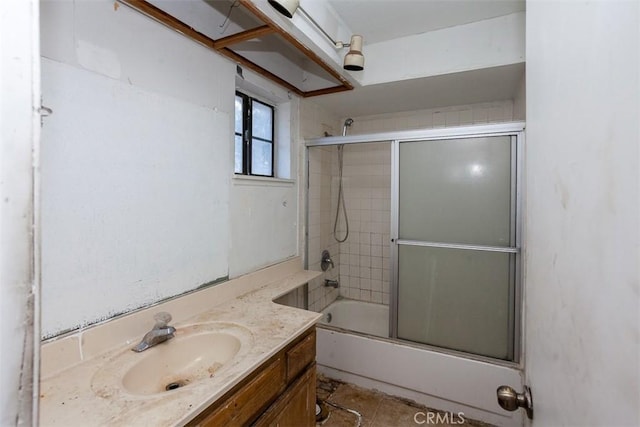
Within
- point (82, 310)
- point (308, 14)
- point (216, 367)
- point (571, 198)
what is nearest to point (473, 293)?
point (216, 367)

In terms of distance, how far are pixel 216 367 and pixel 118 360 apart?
1.22ft

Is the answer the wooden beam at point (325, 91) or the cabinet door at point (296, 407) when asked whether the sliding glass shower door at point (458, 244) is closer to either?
the wooden beam at point (325, 91)

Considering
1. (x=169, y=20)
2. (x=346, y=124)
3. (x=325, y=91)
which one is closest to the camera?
(x=169, y=20)

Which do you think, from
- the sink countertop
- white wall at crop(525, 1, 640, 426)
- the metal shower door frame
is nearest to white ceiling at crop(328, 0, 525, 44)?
the metal shower door frame

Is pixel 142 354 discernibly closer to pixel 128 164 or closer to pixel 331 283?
pixel 128 164

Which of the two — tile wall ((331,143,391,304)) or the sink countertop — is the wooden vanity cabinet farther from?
tile wall ((331,143,391,304))

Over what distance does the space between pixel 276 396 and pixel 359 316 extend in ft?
6.30

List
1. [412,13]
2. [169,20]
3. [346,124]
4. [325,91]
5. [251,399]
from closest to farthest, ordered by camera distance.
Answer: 1. [251,399]
2. [169,20]
3. [412,13]
4. [325,91]
5. [346,124]

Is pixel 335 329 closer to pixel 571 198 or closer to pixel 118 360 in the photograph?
pixel 118 360

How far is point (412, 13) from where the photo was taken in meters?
1.86

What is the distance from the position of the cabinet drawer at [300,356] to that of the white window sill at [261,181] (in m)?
1.01

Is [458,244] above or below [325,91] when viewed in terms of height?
below

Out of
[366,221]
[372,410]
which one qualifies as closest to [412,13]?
[366,221]

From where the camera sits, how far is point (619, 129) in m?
0.32
